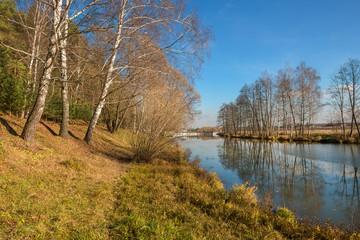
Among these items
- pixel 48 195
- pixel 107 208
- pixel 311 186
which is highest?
pixel 48 195

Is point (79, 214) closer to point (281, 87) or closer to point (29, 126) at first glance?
point (29, 126)

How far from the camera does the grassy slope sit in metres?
2.63

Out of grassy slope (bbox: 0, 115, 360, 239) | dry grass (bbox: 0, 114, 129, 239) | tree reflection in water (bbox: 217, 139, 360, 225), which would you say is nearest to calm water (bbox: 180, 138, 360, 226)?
tree reflection in water (bbox: 217, 139, 360, 225)

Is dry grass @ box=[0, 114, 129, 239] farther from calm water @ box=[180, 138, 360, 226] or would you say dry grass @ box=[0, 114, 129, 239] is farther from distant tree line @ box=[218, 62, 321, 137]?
distant tree line @ box=[218, 62, 321, 137]

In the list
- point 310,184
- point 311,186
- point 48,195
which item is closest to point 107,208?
point 48,195

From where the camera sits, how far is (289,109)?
92.2 ft

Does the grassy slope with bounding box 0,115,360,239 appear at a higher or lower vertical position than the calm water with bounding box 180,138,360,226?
higher

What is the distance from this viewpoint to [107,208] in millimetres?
3531

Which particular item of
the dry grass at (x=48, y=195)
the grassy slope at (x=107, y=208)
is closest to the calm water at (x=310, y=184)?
the grassy slope at (x=107, y=208)

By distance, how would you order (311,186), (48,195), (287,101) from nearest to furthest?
(48,195)
(311,186)
(287,101)

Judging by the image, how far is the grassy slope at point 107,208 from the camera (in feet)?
8.64

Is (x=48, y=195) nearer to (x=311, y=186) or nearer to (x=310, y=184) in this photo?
(x=311, y=186)

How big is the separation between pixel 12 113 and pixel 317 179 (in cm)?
1517

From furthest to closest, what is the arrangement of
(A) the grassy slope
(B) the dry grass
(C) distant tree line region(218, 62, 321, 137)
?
(C) distant tree line region(218, 62, 321, 137) → (A) the grassy slope → (B) the dry grass
